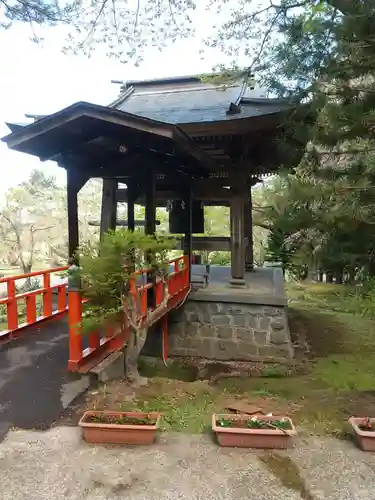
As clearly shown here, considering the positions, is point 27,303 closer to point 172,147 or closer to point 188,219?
point 172,147

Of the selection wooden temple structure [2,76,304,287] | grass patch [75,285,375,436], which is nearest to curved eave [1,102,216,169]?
wooden temple structure [2,76,304,287]

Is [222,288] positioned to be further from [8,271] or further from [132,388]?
[8,271]

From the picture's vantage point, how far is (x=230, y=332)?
6234 millimetres

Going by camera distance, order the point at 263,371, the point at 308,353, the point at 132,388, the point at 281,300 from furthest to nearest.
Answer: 1. the point at 308,353
2. the point at 281,300
3. the point at 263,371
4. the point at 132,388

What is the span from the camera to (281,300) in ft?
20.0

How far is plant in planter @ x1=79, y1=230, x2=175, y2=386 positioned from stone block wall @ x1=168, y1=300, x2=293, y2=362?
2520mm

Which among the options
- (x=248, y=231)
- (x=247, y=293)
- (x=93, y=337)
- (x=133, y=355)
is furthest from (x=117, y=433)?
(x=248, y=231)

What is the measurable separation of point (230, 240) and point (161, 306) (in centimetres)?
294

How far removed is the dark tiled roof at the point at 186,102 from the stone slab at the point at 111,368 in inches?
143

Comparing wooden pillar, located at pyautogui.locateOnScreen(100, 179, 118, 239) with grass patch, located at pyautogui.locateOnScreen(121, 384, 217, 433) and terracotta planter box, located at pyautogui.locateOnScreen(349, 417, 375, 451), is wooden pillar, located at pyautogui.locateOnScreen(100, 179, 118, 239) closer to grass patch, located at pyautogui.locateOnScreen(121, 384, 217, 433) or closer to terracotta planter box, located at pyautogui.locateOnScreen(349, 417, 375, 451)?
grass patch, located at pyautogui.locateOnScreen(121, 384, 217, 433)

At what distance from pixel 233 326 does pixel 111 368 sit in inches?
107

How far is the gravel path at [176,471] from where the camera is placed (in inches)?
93.5

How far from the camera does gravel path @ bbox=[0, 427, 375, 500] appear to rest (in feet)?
7.79

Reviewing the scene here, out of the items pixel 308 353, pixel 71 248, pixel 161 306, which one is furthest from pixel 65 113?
pixel 308 353
